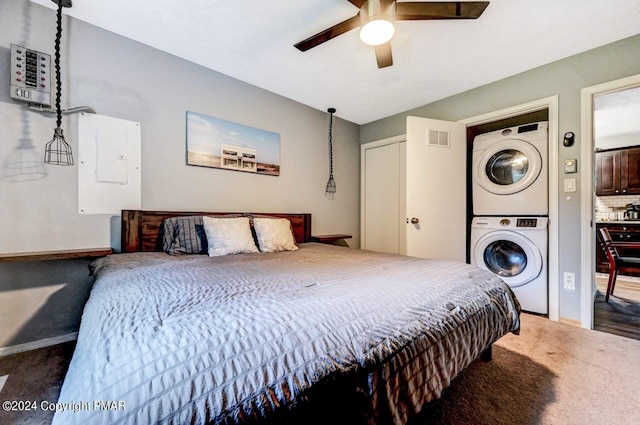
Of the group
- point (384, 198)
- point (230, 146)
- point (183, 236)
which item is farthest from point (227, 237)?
point (384, 198)

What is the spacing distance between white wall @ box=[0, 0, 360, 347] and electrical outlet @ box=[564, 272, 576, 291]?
2.67m

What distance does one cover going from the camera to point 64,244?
197 centimetres

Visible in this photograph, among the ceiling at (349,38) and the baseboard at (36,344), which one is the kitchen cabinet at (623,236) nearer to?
the ceiling at (349,38)

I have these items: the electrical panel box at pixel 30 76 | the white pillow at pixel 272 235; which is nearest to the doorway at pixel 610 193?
the white pillow at pixel 272 235

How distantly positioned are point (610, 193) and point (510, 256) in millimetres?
3844

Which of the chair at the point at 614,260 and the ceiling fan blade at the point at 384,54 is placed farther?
the chair at the point at 614,260

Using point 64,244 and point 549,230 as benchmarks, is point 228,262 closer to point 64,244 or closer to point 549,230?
point 64,244

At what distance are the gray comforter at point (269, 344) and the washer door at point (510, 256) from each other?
1.70m

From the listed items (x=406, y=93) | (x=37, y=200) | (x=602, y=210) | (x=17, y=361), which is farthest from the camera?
(x=602, y=210)

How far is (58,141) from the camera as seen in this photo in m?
1.95

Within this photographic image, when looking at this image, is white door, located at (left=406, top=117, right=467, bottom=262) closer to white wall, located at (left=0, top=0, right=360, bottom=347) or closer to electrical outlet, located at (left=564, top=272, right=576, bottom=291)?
electrical outlet, located at (left=564, top=272, right=576, bottom=291)

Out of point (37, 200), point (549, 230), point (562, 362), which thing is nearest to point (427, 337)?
point (562, 362)

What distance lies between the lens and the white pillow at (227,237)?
83.1 inches

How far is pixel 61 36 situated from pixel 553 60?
4.12 m
